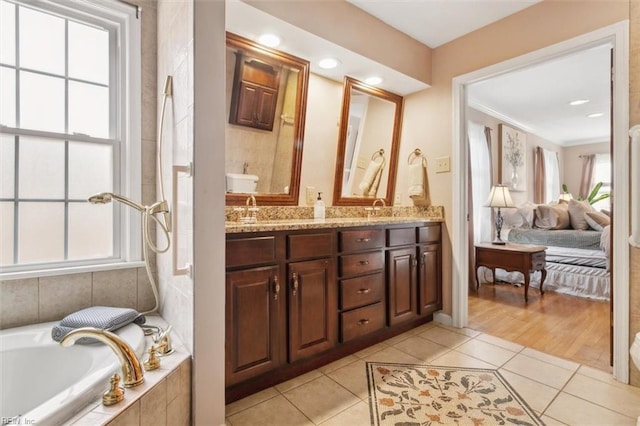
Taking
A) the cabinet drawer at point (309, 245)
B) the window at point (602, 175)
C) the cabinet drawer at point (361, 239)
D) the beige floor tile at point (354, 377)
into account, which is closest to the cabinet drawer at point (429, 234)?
the cabinet drawer at point (361, 239)

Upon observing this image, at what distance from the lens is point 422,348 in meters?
2.28

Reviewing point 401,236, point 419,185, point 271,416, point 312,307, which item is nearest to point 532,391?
point 401,236

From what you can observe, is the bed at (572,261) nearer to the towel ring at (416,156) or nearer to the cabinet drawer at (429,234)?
the cabinet drawer at (429,234)

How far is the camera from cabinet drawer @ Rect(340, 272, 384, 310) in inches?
82.0

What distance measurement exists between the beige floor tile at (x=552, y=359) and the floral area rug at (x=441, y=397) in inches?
17.5

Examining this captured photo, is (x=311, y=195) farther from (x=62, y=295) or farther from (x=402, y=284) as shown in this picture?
(x=62, y=295)

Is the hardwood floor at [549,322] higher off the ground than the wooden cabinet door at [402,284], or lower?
lower

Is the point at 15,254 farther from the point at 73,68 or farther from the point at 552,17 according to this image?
the point at 552,17

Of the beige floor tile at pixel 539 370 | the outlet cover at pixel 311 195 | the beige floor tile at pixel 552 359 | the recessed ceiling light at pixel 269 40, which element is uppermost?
the recessed ceiling light at pixel 269 40

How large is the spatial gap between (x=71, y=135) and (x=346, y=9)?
6.41 ft

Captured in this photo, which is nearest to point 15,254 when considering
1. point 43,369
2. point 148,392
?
point 43,369

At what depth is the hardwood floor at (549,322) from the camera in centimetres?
227

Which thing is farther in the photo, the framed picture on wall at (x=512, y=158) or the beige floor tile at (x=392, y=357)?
the framed picture on wall at (x=512, y=158)

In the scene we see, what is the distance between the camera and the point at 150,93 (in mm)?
1951
